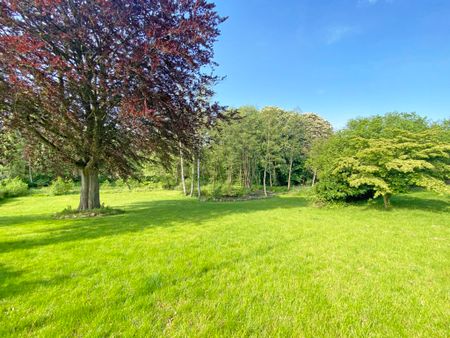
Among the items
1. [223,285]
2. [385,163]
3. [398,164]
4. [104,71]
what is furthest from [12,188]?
[398,164]

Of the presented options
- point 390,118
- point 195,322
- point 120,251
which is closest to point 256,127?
point 390,118

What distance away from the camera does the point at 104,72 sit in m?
7.65

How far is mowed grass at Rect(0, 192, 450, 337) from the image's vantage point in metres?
2.19

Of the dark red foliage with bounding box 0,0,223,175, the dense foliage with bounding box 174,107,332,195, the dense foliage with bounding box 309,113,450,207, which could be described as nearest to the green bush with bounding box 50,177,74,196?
the dense foliage with bounding box 174,107,332,195

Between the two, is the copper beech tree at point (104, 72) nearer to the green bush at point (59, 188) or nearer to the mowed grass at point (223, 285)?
the mowed grass at point (223, 285)

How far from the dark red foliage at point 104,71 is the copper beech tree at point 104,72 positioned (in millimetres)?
31

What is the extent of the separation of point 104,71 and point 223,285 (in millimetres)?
8086

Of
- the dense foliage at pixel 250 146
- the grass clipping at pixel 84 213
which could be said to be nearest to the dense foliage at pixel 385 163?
the grass clipping at pixel 84 213

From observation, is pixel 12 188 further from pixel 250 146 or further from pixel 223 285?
pixel 223 285

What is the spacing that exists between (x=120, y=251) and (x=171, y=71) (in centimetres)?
668

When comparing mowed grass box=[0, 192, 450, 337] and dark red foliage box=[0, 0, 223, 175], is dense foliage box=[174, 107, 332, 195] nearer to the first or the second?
dark red foliage box=[0, 0, 223, 175]

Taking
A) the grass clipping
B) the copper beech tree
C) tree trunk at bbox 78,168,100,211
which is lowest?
the grass clipping

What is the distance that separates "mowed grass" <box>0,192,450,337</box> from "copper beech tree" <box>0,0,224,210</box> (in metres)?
4.37

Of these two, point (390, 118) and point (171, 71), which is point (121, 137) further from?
point (390, 118)
